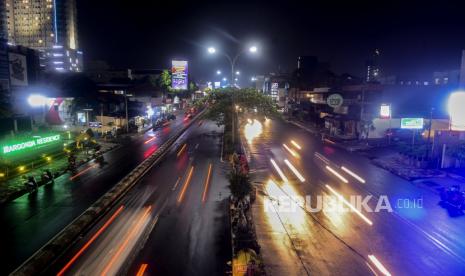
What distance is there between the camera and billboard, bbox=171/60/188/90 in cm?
8024

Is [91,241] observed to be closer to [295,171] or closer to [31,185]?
[31,185]

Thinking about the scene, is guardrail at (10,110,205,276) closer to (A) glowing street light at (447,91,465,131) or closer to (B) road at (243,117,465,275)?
(B) road at (243,117,465,275)

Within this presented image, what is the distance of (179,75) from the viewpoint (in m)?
81.1

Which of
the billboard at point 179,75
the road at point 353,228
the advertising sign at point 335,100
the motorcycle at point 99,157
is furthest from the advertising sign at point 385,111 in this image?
the billboard at point 179,75

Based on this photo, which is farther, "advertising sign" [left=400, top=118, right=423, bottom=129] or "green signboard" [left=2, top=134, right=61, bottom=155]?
"advertising sign" [left=400, top=118, right=423, bottom=129]

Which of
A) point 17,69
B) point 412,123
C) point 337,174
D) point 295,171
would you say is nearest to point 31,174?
point 295,171

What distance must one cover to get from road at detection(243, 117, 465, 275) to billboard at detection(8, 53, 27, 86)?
3782cm

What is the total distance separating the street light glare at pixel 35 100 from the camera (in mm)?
51656

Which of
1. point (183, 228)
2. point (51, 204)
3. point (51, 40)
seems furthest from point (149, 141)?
point (51, 40)

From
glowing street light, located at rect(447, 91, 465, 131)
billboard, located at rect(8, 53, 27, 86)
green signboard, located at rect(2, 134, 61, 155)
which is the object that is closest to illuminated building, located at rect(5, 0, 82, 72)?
billboard, located at rect(8, 53, 27, 86)

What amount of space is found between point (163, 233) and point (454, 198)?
63.5 ft

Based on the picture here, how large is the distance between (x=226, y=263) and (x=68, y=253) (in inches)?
298

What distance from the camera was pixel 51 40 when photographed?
181125 mm

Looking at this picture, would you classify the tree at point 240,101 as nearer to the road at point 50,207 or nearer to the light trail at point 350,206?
the road at point 50,207
